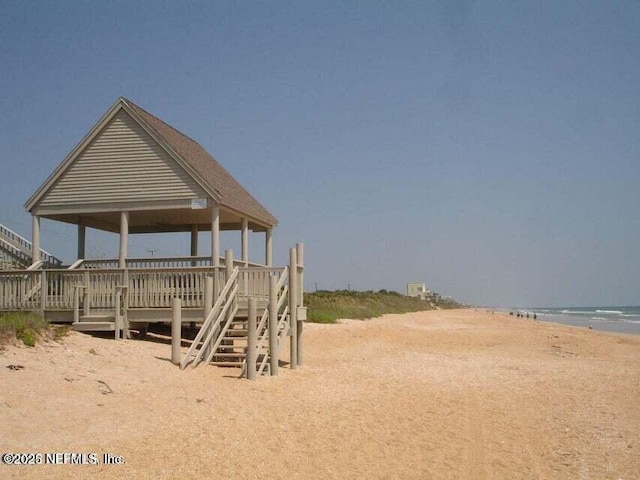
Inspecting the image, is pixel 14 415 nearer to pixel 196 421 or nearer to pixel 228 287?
pixel 196 421

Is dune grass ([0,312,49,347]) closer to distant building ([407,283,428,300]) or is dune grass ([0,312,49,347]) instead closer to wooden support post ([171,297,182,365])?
wooden support post ([171,297,182,365])

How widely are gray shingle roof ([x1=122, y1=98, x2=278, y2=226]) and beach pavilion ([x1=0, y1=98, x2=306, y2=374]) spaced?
73 millimetres

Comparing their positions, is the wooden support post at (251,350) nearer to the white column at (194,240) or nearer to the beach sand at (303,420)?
the beach sand at (303,420)

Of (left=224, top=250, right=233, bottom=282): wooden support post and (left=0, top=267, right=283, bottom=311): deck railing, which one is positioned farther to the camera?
Result: (left=0, top=267, right=283, bottom=311): deck railing

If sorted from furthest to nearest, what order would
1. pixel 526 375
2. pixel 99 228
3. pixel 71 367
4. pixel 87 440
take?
pixel 99 228 → pixel 526 375 → pixel 71 367 → pixel 87 440

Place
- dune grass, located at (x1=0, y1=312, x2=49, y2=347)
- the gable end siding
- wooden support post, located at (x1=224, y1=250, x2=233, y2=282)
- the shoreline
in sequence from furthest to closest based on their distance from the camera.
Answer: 1. the shoreline
2. the gable end siding
3. wooden support post, located at (x1=224, y1=250, x2=233, y2=282)
4. dune grass, located at (x1=0, y1=312, x2=49, y2=347)

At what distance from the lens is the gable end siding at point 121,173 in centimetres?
1769

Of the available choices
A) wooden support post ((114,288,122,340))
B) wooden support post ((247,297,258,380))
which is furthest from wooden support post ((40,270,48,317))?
wooden support post ((247,297,258,380))

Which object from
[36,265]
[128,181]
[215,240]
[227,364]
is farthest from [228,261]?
[36,265]

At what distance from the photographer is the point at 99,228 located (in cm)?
2192

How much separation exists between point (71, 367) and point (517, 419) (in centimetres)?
806

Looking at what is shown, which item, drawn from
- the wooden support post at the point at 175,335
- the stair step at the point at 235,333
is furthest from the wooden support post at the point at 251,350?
the stair step at the point at 235,333

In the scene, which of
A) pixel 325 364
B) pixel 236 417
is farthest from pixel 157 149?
pixel 236 417

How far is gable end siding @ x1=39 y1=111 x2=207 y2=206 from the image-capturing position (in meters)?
17.7
